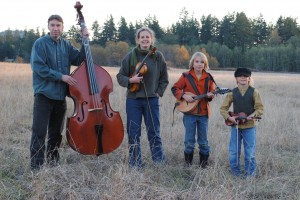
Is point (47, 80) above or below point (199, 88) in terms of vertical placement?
above

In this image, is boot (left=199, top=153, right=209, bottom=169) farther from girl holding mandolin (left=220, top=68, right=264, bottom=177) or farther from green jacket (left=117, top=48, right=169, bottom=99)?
green jacket (left=117, top=48, right=169, bottom=99)

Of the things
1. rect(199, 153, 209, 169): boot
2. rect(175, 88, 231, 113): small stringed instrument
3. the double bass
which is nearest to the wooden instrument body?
the double bass

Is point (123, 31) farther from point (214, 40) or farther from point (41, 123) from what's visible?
point (41, 123)

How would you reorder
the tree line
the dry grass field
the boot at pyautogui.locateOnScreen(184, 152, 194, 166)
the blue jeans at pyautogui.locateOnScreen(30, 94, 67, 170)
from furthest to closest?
1. the tree line
2. the boot at pyautogui.locateOnScreen(184, 152, 194, 166)
3. the blue jeans at pyautogui.locateOnScreen(30, 94, 67, 170)
4. the dry grass field

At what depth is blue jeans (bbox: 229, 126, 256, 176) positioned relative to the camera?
477cm

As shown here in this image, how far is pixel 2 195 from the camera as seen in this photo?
3553mm

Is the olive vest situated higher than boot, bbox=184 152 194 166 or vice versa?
the olive vest

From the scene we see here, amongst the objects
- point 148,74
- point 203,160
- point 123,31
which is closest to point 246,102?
point 203,160

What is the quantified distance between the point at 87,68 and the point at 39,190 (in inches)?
62.3

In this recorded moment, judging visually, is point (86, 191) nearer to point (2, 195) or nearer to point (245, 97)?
point (2, 195)

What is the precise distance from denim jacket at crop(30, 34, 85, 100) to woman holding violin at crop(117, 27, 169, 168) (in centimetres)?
67

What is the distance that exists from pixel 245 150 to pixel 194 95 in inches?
38.6

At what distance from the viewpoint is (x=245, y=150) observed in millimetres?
4828

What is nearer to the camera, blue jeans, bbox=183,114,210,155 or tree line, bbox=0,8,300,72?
blue jeans, bbox=183,114,210,155
